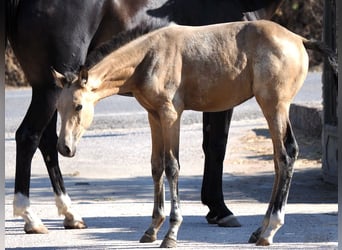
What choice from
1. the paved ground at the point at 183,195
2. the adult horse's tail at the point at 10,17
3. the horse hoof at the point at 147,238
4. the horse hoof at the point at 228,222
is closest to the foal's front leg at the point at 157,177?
the horse hoof at the point at 147,238

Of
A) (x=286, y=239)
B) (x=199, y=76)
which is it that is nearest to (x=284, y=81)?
(x=199, y=76)

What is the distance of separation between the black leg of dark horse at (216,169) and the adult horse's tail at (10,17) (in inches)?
70.3

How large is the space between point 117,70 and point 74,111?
0.47 m

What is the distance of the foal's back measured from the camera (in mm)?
7059

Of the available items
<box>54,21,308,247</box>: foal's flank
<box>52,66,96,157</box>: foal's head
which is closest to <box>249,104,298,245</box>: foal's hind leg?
<box>54,21,308,247</box>: foal's flank

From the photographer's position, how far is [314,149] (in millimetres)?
13062

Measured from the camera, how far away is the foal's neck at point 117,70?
6867 millimetres

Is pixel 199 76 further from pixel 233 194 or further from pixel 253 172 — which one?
pixel 253 172

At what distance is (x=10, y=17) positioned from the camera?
8055mm

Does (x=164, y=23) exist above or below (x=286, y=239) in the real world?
above

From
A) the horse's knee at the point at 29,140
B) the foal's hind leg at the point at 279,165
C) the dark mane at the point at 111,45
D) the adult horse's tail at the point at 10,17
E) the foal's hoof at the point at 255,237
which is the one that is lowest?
the foal's hoof at the point at 255,237

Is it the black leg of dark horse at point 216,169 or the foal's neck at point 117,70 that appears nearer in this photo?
the foal's neck at point 117,70

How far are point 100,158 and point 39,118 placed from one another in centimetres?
522

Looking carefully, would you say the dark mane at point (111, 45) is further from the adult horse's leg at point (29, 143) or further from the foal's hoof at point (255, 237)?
the foal's hoof at point (255, 237)
